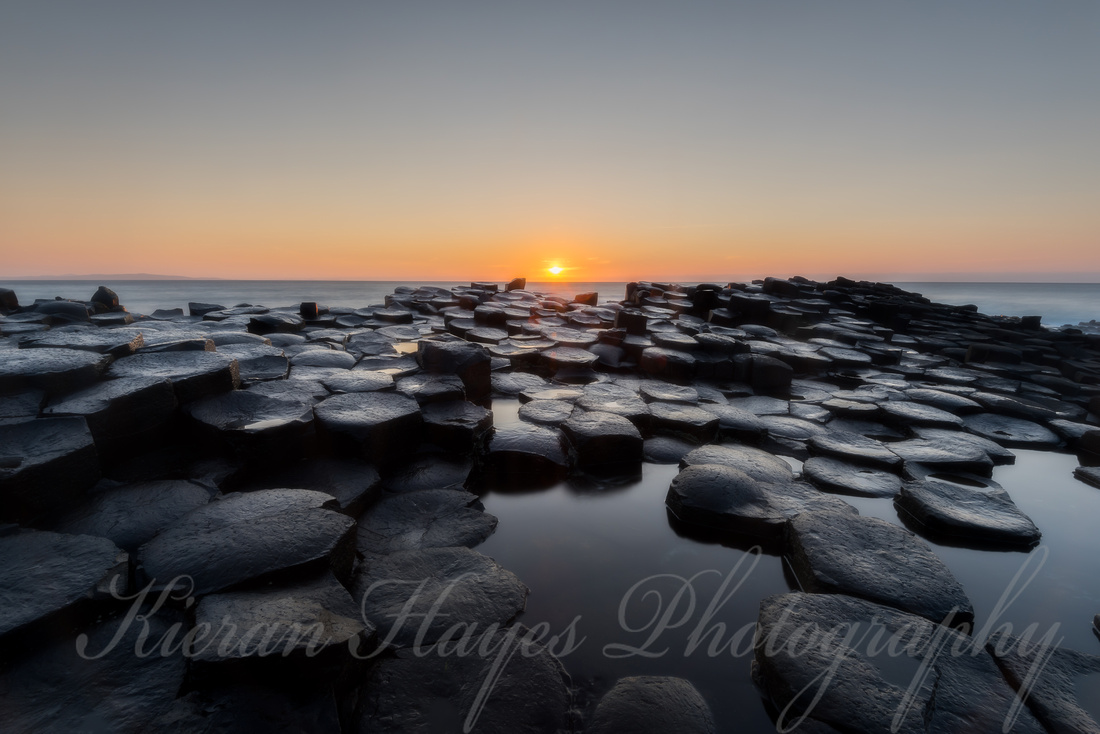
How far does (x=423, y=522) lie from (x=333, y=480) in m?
0.50

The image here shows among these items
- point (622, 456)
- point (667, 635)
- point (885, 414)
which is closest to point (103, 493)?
point (667, 635)

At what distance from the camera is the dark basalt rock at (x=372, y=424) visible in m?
2.32

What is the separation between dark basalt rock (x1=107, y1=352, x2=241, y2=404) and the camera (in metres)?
2.30

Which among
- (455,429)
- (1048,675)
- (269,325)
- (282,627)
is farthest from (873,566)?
(269,325)

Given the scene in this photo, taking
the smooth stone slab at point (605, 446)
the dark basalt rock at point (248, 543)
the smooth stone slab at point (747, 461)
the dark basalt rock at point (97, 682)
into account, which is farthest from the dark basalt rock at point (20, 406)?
the smooth stone slab at point (747, 461)

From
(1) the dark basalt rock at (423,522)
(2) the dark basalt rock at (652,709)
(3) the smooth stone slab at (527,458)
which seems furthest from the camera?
(3) the smooth stone slab at (527,458)

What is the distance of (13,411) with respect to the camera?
6.37 feet

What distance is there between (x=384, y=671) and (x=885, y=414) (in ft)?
12.3

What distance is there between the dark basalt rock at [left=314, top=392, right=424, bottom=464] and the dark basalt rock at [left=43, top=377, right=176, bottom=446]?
0.68 metres

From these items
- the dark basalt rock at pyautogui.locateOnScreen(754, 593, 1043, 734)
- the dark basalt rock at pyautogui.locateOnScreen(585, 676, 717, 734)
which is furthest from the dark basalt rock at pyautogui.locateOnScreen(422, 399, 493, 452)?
the dark basalt rock at pyautogui.locateOnScreen(754, 593, 1043, 734)

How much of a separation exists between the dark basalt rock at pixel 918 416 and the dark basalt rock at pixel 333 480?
11.9 feet

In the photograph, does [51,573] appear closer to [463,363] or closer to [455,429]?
[455,429]

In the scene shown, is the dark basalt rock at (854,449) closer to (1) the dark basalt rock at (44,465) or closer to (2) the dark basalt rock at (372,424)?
(2) the dark basalt rock at (372,424)

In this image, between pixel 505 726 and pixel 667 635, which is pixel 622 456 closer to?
pixel 667 635
